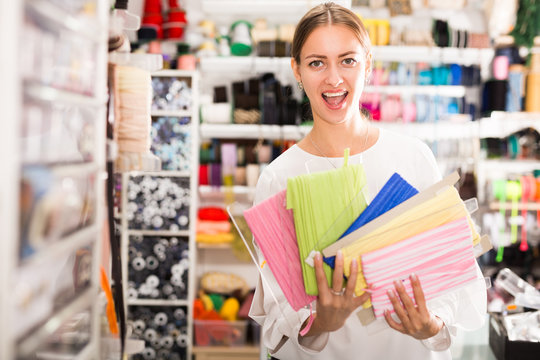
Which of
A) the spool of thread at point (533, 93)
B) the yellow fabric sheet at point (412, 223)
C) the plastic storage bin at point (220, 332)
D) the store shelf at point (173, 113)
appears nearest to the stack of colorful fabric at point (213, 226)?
the plastic storage bin at point (220, 332)

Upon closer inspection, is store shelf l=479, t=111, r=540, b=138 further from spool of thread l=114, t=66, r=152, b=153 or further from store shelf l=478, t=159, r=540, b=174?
spool of thread l=114, t=66, r=152, b=153

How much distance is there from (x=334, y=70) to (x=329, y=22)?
5.6 inches

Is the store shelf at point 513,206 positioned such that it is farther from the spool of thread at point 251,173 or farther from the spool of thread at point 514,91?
the spool of thread at point 251,173

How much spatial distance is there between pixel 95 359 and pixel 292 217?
1.60ft

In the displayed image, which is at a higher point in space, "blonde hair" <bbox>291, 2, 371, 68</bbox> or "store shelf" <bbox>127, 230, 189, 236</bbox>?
"blonde hair" <bbox>291, 2, 371, 68</bbox>

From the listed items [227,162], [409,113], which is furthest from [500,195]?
[227,162]

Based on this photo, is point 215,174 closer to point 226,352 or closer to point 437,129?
Result: point 226,352

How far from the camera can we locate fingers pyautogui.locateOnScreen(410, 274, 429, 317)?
1.08m

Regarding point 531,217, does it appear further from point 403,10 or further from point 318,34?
point 318,34

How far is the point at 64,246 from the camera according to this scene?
80 centimetres

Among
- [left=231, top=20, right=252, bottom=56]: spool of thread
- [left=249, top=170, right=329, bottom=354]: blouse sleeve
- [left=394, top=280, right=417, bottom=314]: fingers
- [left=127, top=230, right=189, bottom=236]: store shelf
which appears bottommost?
[left=127, top=230, right=189, bottom=236]: store shelf

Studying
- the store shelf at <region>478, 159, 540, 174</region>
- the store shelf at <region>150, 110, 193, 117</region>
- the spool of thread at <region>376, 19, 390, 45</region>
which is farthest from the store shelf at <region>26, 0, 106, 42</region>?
the store shelf at <region>478, 159, 540, 174</region>

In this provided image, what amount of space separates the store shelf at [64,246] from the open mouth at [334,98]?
0.72 m

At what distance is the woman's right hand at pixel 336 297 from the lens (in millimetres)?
1079
